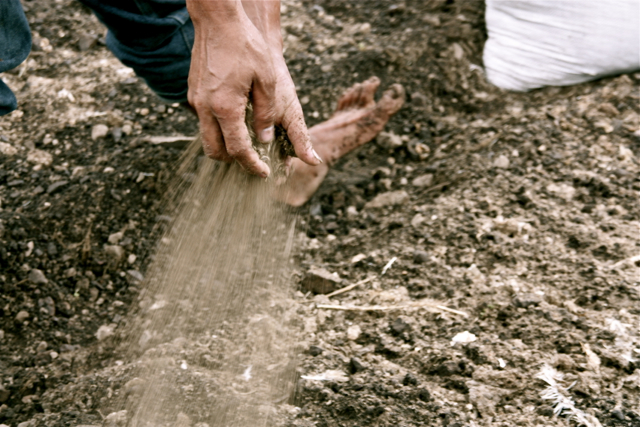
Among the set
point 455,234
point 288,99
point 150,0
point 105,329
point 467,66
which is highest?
point 150,0

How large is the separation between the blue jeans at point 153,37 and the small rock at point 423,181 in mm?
1094

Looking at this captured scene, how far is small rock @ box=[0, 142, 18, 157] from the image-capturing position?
2.52 m

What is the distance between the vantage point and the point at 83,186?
2350 millimetres

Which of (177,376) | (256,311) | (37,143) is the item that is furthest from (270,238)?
(37,143)

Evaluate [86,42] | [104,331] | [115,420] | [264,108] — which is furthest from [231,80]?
[86,42]

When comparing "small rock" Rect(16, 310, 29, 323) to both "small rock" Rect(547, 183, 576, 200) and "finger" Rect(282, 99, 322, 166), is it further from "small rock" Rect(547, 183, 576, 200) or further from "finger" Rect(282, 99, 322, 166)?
"small rock" Rect(547, 183, 576, 200)

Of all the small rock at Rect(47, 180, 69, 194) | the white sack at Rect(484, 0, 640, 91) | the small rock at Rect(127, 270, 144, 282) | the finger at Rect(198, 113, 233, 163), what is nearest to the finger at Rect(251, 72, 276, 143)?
the finger at Rect(198, 113, 233, 163)

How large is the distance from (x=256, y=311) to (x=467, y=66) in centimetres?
195

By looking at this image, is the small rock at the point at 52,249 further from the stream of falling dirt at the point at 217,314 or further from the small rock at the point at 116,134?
the small rock at the point at 116,134

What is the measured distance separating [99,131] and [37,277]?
88cm

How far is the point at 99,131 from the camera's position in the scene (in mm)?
2672

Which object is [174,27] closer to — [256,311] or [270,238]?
[270,238]

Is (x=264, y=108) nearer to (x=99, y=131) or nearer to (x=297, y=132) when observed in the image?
(x=297, y=132)

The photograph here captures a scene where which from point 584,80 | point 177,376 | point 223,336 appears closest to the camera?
point 177,376
